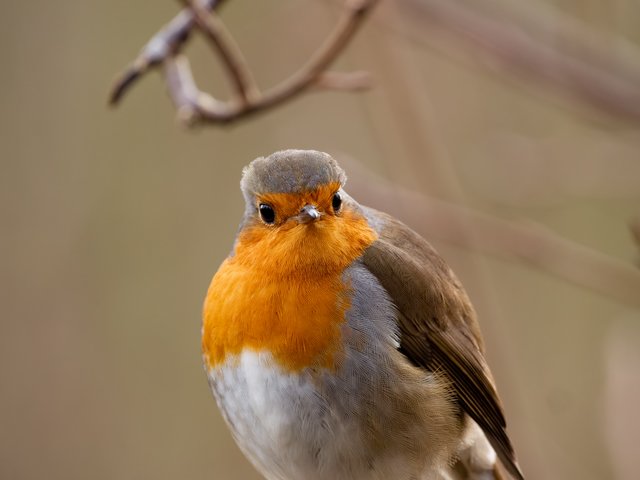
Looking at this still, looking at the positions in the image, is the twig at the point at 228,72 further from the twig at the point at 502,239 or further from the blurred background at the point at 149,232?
the blurred background at the point at 149,232

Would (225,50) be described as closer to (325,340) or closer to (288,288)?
(288,288)

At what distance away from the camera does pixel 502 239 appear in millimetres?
4086

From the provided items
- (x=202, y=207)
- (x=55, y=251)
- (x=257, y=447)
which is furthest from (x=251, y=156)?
(x=257, y=447)

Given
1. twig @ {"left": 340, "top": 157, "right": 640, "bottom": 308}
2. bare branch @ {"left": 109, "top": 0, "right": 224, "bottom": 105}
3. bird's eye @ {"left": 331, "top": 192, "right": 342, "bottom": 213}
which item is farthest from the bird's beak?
twig @ {"left": 340, "top": 157, "right": 640, "bottom": 308}

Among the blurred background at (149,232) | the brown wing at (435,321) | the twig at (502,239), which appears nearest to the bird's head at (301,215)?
the brown wing at (435,321)

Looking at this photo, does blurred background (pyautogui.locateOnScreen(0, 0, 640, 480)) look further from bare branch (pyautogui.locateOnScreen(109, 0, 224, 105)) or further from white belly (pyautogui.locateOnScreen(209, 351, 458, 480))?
white belly (pyautogui.locateOnScreen(209, 351, 458, 480))

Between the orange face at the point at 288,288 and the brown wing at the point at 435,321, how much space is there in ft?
0.43

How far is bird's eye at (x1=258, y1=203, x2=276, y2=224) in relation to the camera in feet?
11.6

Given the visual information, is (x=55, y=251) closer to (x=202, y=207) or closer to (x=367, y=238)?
(x=202, y=207)

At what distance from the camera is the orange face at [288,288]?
132 inches

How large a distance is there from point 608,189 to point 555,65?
36.8 inches

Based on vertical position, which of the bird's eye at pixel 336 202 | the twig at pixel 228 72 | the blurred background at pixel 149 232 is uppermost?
the twig at pixel 228 72

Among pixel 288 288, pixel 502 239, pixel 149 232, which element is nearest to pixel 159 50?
pixel 288 288

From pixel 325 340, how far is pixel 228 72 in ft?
3.18
